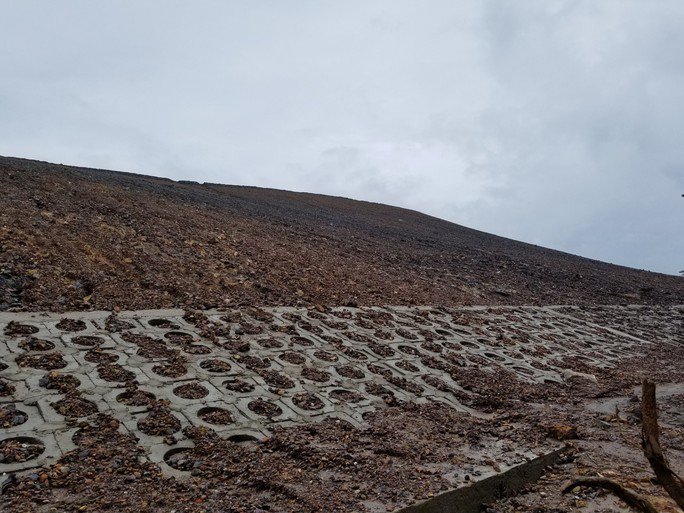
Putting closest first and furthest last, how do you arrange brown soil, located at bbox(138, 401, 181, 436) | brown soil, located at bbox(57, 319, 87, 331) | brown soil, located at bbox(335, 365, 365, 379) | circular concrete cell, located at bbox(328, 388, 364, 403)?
brown soil, located at bbox(138, 401, 181, 436) → circular concrete cell, located at bbox(328, 388, 364, 403) → brown soil, located at bbox(57, 319, 87, 331) → brown soil, located at bbox(335, 365, 365, 379)

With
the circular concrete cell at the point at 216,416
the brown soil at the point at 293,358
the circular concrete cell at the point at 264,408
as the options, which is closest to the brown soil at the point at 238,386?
the circular concrete cell at the point at 264,408

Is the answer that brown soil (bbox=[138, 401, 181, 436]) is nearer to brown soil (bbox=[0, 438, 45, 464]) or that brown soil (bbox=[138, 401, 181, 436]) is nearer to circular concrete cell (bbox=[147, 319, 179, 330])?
brown soil (bbox=[0, 438, 45, 464])

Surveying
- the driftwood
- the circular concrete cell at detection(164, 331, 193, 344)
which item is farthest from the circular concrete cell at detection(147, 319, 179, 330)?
the driftwood

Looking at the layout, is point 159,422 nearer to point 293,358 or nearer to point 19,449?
point 19,449

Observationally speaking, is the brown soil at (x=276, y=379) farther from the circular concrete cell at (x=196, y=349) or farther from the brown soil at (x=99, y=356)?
the brown soil at (x=99, y=356)

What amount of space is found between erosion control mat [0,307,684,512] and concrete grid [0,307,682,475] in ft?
0.06

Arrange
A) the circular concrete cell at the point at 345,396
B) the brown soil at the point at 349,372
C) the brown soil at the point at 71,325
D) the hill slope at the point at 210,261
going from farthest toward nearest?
the hill slope at the point at 210,261, the brown soil at the point at 349,372, the brown soil at the point at 71,325, the circular concrete cell at the point at 345,396

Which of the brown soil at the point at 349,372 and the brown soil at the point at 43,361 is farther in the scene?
the brown soil at the point at 349,372

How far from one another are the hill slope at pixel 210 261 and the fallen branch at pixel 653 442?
4.71 metres

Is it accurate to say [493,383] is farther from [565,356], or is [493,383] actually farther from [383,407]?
[565,356]

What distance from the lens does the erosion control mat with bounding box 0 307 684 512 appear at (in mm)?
2703

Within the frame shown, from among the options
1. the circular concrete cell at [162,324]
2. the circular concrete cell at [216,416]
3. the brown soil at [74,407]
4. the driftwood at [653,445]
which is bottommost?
the brown soil at [74,407]

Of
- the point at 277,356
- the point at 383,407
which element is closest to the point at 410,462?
the point at 383,407

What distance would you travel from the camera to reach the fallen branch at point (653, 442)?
1.29m
